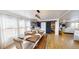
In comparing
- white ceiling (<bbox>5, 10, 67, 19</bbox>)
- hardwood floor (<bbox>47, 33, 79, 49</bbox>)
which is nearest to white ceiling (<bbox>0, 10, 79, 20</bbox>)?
white ceiling (<bbox>5, 10, 67, 19</bbox>)

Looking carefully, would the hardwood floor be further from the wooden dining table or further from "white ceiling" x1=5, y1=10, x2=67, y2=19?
"white ceiling" x1=5, y1=10, x2=67, y2=19

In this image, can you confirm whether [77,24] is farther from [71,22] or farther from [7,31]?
[7,31]

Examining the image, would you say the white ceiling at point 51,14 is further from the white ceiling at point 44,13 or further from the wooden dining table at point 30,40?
the wooden dining table at point 30,40

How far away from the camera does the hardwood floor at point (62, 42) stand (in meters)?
1.79

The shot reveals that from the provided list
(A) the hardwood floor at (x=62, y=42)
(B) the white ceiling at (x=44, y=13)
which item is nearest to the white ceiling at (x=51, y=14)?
(B) the white ceiling at (x=44, y=13)

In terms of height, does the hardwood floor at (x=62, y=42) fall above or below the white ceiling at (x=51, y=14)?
below

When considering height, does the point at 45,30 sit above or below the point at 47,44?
above

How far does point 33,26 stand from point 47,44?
548mm

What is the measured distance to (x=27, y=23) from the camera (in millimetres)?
1979

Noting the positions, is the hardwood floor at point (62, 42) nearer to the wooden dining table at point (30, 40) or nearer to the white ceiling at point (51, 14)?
the wooden dining table at point (30, 40)

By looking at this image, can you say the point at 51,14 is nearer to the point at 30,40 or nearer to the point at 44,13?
the point at 44,13

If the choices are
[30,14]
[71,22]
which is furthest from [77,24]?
[30,14]

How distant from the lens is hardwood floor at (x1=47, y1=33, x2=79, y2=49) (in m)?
1.79

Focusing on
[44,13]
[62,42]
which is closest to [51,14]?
[44,13]
